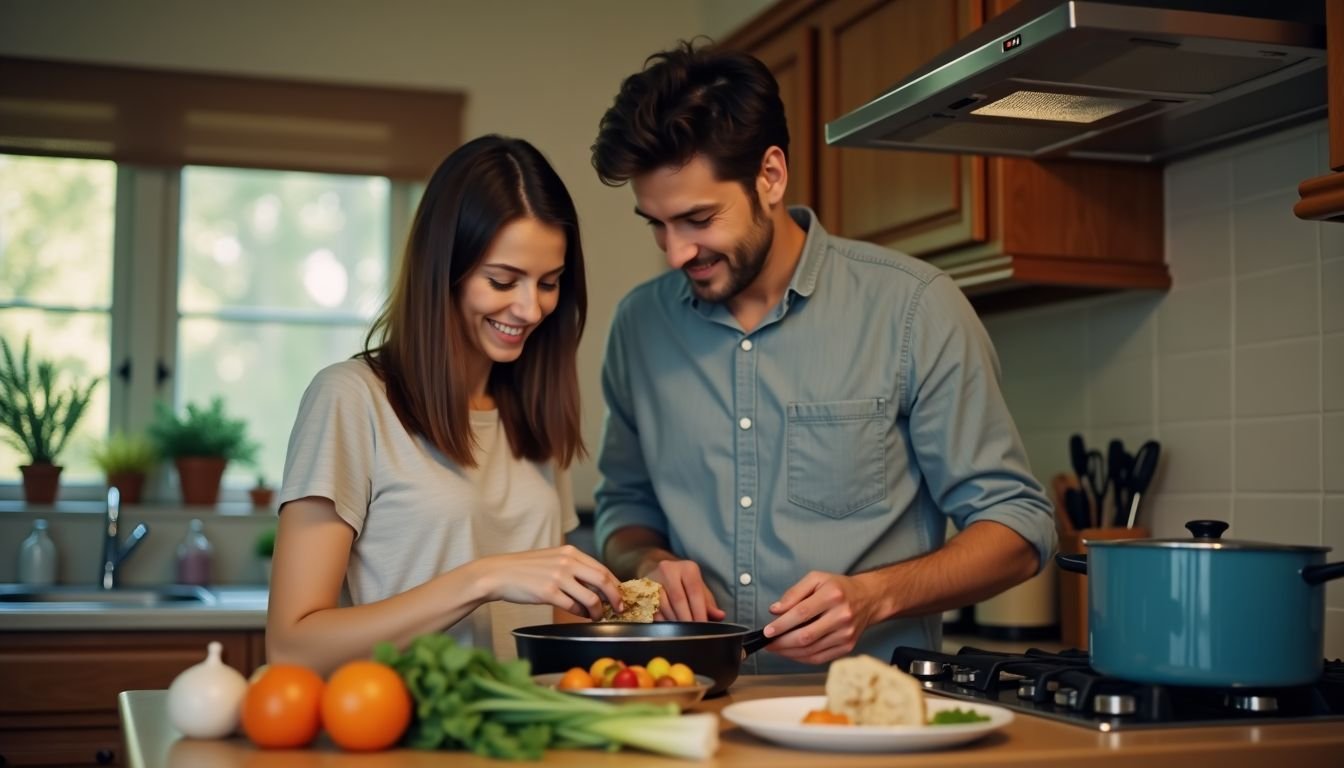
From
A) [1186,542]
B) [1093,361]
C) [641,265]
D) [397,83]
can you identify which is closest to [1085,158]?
[1093,361]

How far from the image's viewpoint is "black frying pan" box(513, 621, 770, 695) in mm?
1320

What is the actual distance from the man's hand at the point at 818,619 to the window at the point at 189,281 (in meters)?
2.50

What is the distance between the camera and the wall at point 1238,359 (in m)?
2.09

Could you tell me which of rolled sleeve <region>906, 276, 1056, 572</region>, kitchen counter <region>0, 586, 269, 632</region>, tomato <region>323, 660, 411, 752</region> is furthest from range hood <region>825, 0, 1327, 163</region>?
kitchen counter <region>0, 586, 269, 632</region>

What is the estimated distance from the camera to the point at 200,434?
11.8 feet

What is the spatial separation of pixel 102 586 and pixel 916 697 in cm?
278

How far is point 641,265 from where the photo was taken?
3982 mm

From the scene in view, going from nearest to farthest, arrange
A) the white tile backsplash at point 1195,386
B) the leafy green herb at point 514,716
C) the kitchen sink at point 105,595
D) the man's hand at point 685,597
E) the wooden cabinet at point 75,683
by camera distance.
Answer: the leafy green herb at point 514,716 < the man's hand at point 685,597 < the white tile backsplash at point 1195,386 < the wooden cabinet at point 75,683 < the kitchen sink at point 105,595

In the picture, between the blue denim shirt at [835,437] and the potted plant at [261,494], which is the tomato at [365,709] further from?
the potted plant at [261,494]

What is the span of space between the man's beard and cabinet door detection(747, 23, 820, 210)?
3.72 feet

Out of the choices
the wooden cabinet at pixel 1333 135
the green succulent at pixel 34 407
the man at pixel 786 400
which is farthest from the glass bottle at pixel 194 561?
the wooden cabinet at pixel 1333 135

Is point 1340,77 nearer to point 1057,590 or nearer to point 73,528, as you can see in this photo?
point 1057,590

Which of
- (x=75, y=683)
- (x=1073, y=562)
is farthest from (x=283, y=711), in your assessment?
(x=75, y=683)

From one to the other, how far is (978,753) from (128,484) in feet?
9.55
